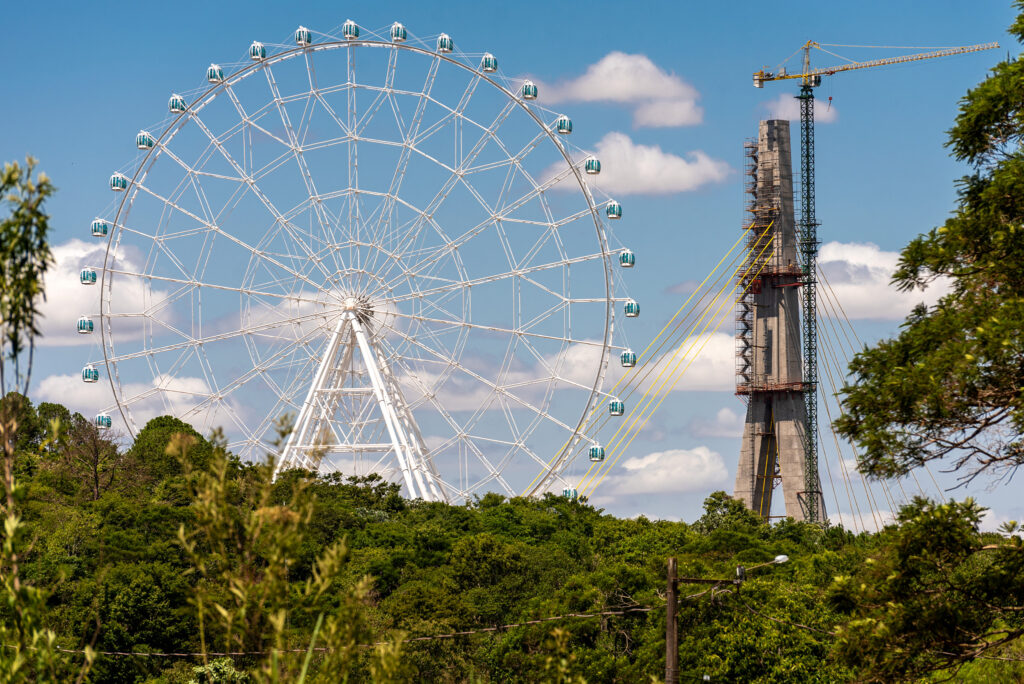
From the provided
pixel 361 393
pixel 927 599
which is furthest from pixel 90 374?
pixel 927 599

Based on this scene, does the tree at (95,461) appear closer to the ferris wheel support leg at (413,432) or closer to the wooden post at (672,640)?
the ferris wheel support leg at (413,432)

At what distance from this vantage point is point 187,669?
2367 inches

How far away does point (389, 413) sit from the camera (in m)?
70.0

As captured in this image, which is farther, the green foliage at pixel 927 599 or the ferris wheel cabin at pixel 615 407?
the ferris wheel cabin at pixel 615 407

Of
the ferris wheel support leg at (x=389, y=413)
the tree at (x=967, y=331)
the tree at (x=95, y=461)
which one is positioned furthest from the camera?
the tree at (x=95, y=461)

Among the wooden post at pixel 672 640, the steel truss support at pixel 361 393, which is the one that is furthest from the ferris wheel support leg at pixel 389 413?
the wooden post at pixel 672 640

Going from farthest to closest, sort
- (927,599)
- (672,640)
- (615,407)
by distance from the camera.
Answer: (615,407) < (672,640) < (927,599)

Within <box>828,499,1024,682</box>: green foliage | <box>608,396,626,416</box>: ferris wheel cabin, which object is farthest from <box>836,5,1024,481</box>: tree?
<box>608,396,626,416</box>: ferris wheel cabin

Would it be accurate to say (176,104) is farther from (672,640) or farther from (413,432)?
(672,640)

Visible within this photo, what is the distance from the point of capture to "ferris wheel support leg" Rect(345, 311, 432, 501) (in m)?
68.9

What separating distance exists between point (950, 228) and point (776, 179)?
10676 centimetres

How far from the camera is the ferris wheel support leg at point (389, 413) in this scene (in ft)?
226

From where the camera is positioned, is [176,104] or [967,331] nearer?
[967,331]

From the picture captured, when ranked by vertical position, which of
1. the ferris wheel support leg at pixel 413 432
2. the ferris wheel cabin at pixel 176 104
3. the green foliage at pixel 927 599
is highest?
the ferris wheel cabin at pixel 176 104
